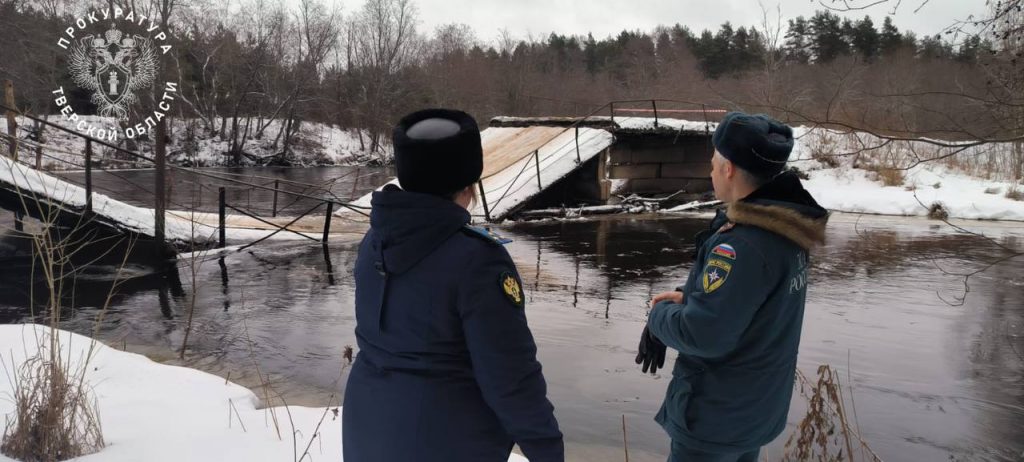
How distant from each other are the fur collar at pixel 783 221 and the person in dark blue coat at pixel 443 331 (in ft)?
2.53

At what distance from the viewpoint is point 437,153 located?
1.85 meters

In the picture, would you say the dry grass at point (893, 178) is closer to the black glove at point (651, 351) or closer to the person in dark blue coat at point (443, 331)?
the black glove at point (651, 351)

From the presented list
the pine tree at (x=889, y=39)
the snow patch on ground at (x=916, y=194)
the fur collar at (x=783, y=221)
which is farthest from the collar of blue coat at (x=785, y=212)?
the pine tree at (x=889, y=39)

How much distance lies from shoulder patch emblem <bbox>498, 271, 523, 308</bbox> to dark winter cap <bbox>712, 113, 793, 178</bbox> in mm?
896

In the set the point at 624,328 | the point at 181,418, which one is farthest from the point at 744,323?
the point at 624,328

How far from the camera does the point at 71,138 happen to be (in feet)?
123

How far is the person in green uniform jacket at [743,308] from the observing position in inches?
84.0

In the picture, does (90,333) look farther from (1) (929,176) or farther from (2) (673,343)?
(1) (929,176)

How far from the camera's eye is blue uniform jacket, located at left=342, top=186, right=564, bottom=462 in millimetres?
1743

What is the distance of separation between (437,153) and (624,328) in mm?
5960

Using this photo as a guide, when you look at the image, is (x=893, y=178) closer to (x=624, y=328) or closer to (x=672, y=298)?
(x=624, y=328)

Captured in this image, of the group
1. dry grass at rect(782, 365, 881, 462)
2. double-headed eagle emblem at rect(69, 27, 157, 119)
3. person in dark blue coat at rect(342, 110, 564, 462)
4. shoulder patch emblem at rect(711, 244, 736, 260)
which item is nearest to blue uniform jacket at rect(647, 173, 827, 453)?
shoulder patch emblem at rect(711, 244, 736, 260)

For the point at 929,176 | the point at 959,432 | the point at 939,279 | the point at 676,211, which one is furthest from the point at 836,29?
the point at 959,432

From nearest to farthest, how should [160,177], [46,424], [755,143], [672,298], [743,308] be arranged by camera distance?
[743,308]
[755,143]
[672,298]
[46,424]
[160,177]
